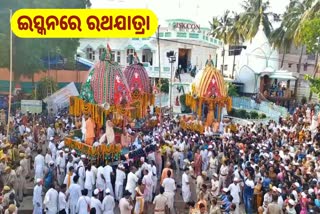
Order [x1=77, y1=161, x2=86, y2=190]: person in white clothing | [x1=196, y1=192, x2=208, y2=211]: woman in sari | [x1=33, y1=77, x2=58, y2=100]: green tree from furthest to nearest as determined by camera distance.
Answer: [x1=33, y1=77, x2=58, y2=100]: green tree
[x1=77, y1=161, x2=86, y2=190]: person in white clothing
[x1=196, y1=192, x2=208, y2=211]: woman in sari

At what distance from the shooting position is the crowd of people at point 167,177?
8977mm

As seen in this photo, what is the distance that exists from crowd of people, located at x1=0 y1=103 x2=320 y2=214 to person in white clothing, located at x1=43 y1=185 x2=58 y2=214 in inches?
0.8

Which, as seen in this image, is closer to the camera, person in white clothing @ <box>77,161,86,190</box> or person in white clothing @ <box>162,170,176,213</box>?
person in white clothing @ <box>162,170,176,213</box>

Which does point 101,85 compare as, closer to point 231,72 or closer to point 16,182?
point 16,182

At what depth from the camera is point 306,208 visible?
27.8 feet

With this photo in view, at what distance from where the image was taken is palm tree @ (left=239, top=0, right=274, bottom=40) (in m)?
34.6

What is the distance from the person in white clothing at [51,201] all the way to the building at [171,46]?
24342 mm

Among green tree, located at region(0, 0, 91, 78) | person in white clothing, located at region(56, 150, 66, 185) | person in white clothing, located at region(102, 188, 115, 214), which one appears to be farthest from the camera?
green tree, located at region(0, 0, 91, 78)

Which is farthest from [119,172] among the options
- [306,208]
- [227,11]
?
[227,11]

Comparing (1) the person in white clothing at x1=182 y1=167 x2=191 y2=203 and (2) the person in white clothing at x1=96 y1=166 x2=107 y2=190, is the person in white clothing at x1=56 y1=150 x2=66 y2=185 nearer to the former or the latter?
(2) the person in white clothing at x1=96 y1=166 x2=107 y2=190

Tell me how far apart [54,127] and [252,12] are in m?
24.3

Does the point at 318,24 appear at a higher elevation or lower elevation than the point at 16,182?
higher

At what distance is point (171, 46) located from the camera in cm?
3466

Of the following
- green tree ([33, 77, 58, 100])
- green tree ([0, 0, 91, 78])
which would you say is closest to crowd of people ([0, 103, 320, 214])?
green tree ([0, 0, 91, 78])
